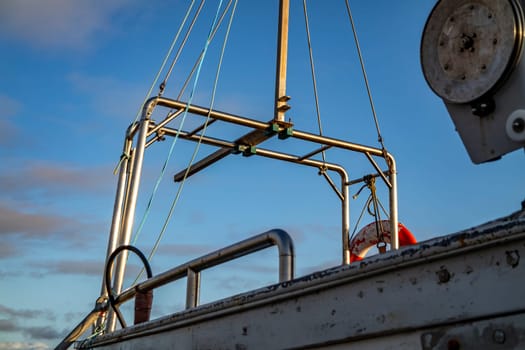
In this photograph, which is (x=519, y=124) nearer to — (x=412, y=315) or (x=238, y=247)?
(x=412, y=315)

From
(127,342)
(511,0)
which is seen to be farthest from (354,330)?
(127,342)

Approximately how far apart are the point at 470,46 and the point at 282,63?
15.0 feet

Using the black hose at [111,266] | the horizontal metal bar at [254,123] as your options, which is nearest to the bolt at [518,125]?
the black hose at [111,266]

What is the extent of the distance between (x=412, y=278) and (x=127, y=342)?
2883mm

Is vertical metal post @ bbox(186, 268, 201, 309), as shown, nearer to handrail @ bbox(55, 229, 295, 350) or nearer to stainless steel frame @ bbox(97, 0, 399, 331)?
handrail @ bbox(55, 229, 295, 350)

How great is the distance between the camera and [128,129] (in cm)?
779

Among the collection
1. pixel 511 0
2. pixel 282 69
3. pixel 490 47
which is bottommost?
pixel 490 47

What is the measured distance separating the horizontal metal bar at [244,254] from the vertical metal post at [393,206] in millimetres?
3408

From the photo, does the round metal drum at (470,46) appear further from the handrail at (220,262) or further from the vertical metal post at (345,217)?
the vertical metal post at (345,217)

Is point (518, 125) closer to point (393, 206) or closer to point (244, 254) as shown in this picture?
point (244, 254)

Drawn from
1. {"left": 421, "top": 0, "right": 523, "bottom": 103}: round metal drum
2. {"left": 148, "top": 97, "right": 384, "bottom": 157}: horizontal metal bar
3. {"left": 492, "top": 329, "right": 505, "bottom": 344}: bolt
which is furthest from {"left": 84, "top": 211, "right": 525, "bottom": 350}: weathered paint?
{"left": 148, "top": 97, "right": 384, "bottom": 157}: horizontal metal bar

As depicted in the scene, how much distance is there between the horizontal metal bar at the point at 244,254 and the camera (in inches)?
129

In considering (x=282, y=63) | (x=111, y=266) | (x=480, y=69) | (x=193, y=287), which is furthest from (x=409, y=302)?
(x=282, y=63)

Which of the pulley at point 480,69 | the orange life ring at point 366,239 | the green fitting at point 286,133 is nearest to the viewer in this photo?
the pulley at point 480,69
